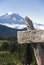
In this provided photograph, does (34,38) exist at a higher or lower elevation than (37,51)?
higher

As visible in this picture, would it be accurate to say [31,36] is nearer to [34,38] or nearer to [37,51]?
[34,38]

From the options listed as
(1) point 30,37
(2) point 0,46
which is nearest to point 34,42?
(1) point 30,37

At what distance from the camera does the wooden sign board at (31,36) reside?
176 inches

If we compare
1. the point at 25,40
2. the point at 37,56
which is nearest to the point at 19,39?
the point at 25,40

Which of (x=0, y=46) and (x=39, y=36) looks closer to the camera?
(x=39, y=36)

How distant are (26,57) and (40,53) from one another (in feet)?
0.88

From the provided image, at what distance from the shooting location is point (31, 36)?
4.56m

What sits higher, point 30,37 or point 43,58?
point 30,37

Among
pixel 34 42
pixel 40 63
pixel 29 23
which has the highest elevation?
pixel 29 23

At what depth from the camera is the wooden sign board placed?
4480mm

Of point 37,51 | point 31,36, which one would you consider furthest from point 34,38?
point 37,51

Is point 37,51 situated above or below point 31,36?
below

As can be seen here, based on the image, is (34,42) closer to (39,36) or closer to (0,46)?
(39,36)

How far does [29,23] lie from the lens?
4.60m
